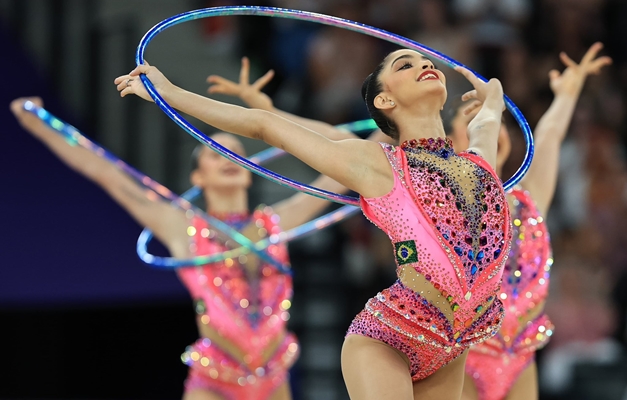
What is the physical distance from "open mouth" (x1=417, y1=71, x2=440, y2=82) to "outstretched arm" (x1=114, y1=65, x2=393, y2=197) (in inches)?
10.8

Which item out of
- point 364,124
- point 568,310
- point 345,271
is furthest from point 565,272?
point 364,124

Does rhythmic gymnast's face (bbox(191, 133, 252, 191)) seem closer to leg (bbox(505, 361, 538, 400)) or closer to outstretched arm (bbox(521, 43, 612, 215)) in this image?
outstretched arm (bbox(521, 43, 612, 215))

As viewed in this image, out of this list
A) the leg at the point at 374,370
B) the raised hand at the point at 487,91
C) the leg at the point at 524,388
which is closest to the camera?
the leg at the point at 374,370

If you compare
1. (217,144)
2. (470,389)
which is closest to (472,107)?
(470,389)

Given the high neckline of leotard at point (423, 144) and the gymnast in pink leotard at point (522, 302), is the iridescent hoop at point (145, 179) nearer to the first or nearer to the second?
the gymnast in pink leotard at point (522, 302)

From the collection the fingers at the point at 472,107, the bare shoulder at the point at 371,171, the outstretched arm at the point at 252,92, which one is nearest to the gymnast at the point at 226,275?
the outstretched arm at the point at 252,92

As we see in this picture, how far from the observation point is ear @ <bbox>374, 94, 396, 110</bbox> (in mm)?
2904

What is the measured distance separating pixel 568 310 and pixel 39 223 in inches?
137

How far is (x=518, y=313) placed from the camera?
3.65 meters

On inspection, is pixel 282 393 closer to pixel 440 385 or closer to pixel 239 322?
pixel 239 322

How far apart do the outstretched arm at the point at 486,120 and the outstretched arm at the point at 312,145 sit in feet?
1.38

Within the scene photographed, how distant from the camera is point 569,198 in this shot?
6.83 metres

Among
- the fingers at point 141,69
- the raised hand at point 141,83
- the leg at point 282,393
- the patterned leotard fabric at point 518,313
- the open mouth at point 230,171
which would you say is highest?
the fingers at point 141,69

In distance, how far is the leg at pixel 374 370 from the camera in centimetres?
259
